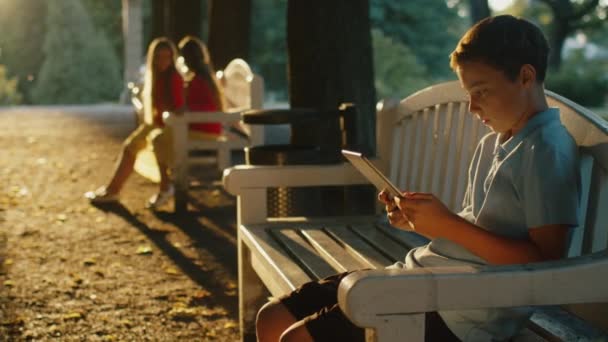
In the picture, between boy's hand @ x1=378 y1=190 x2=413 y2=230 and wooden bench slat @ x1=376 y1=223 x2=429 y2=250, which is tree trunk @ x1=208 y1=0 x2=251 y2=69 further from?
boy's hand @ x1=378 y1=190 x2=413 y2=230

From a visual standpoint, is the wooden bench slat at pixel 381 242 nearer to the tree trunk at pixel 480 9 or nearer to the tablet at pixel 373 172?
the tablet at pixel 373 172

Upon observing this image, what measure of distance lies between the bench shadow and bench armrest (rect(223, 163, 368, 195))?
1034mm

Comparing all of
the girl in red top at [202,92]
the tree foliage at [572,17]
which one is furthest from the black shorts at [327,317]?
the tree foliage at [572,17]

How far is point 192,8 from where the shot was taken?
18.4 m

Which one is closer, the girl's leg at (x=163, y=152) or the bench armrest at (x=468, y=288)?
the bench armrest at (x=468, y=288)

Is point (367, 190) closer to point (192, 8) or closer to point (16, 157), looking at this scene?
point (16, 157)

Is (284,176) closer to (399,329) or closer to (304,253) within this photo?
(304,253)

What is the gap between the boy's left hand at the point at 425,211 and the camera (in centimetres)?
273

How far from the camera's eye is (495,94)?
109 inches

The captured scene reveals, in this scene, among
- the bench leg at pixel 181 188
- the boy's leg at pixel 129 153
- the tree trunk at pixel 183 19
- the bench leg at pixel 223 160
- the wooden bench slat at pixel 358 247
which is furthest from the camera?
the tree trunk at pixel 183 19

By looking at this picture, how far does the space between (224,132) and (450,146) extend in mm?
6654

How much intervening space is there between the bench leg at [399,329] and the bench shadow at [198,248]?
2871 mm

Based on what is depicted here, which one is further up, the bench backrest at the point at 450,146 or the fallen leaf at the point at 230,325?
the bench backrest at the point at 450,146

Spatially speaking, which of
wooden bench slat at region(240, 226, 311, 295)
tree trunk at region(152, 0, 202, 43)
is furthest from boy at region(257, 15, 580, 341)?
tree trunk at region(152, 0, 202, 43)
